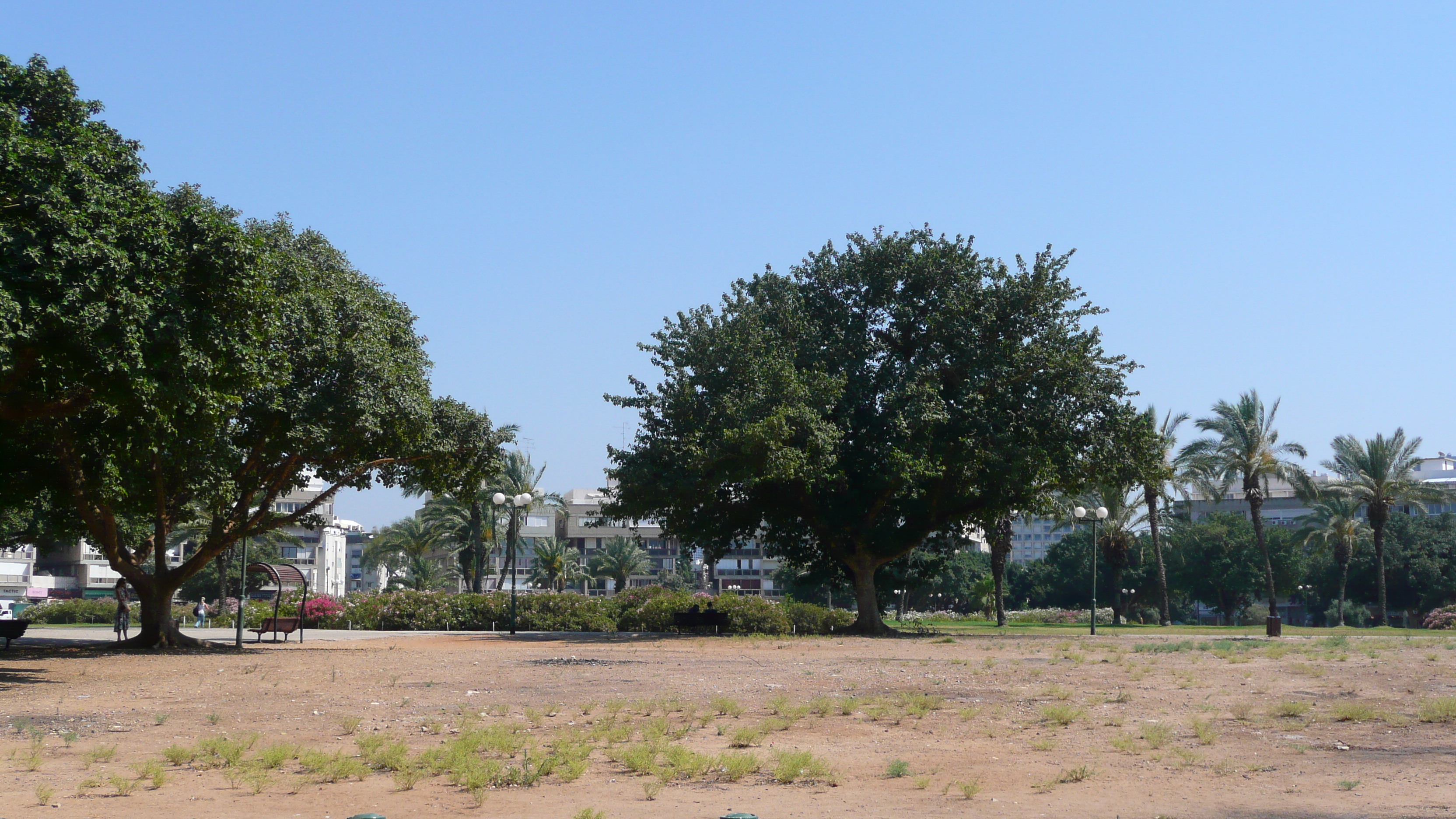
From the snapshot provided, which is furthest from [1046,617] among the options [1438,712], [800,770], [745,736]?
[800,770]

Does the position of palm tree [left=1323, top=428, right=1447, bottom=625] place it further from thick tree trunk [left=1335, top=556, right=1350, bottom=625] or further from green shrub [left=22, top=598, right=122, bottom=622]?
green shrub [left=22, top=598, right=122, bottom=622]

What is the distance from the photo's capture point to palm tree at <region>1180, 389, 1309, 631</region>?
2253 inches

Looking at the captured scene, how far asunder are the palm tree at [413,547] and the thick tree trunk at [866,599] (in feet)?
129

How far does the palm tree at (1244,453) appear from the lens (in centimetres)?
5722

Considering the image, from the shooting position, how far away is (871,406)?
117 ft

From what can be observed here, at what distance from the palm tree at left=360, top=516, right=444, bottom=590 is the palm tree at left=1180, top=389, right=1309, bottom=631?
1705 inches

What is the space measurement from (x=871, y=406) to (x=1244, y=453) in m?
30.7

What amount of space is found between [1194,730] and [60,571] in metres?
122

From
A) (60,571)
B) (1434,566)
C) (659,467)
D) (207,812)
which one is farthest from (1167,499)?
(60,571)

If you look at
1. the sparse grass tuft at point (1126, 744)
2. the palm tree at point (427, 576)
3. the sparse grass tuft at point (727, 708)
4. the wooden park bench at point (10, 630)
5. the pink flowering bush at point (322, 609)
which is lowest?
the palm tree at point (427, 576)

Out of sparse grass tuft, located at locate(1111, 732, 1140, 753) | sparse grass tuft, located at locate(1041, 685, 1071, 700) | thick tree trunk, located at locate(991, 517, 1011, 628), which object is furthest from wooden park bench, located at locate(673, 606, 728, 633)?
sparse grass tuft, located at locate(1111, 732, 1140, 753)

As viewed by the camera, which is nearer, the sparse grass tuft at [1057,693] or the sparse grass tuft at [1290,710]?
the sparse grass tuft at [1290,710]

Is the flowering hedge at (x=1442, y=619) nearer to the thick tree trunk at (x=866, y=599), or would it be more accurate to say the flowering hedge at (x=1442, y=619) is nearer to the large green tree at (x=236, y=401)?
the thick tree trunk at (x=866, y=599)

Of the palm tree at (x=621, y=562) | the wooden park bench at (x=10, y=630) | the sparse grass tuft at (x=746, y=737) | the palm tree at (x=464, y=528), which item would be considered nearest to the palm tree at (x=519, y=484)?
the palm tree at (x=464, y=528)
